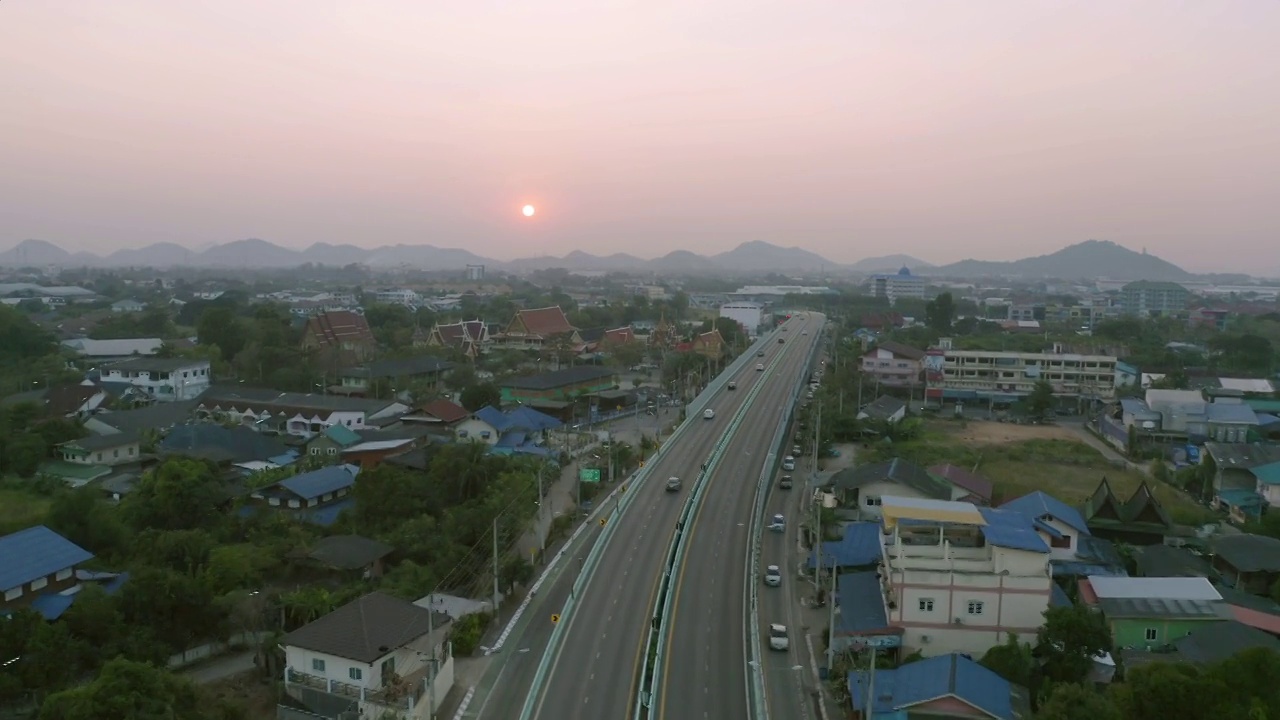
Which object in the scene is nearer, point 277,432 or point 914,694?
point 914,694

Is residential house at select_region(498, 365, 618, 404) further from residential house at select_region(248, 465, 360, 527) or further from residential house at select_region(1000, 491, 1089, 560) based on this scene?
residential house at select_region(1000, 491, 1089, 560)

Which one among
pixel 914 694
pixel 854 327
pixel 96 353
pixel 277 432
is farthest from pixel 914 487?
pixel 854 327

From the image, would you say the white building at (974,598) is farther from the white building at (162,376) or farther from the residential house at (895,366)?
the white building at (162,376)

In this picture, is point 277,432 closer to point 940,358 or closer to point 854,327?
point 940,358

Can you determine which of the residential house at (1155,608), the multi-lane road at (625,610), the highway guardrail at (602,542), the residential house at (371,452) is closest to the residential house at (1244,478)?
the residential house at (1155,608)

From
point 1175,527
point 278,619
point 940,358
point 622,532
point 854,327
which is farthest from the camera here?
point 854,327
